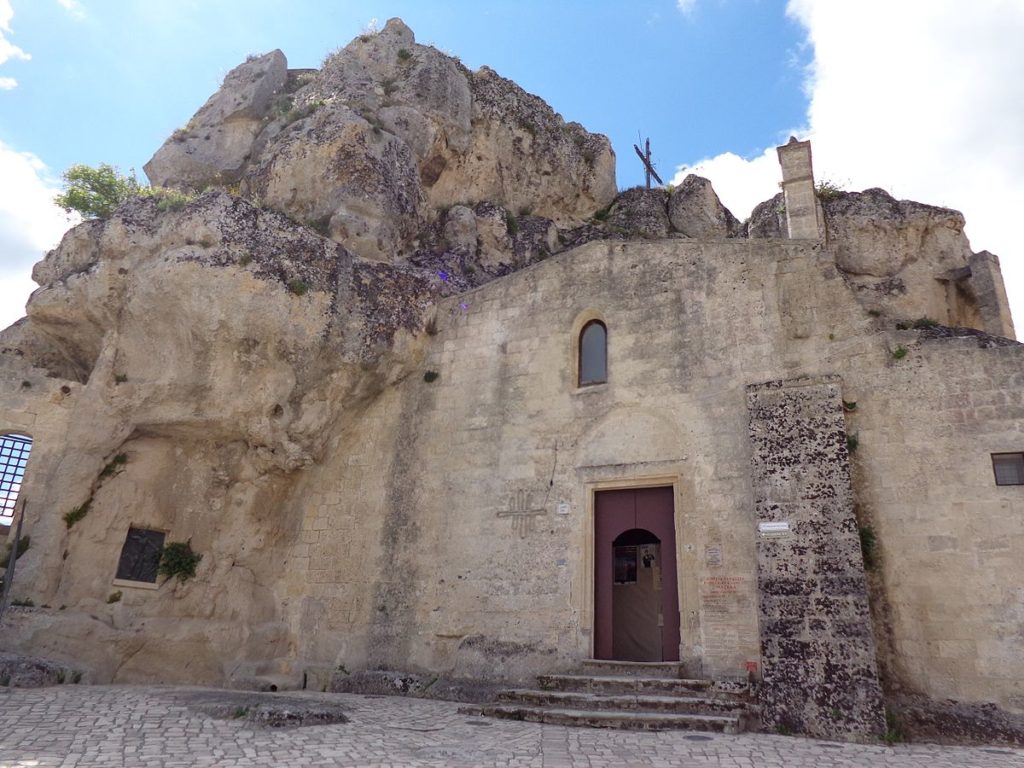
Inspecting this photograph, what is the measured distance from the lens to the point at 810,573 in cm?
828

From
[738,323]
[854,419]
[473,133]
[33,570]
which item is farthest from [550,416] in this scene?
[473,133]

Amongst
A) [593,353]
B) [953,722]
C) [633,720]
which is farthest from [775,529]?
[593,353]

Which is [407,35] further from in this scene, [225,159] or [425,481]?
[425,481]

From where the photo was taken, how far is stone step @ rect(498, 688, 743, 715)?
314 inches

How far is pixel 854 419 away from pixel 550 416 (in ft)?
14.1

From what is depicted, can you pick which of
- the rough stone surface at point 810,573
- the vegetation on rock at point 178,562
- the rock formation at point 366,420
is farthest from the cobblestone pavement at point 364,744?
the vegetation on rock at point 178,562

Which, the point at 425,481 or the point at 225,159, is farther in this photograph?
the point at 225,159

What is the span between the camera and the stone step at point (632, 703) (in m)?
7.98

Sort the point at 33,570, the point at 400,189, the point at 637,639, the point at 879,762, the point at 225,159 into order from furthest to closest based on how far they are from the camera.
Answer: the point at 225,159, the point at 400,189, the point at 637,639, the point at 33,570, the point at 879,762

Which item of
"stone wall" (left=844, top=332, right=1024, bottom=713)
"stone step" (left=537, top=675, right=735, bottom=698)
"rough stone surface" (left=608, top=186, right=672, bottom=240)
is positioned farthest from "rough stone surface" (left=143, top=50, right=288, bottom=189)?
"stone wall" (left=844, top=332, right=1024, bottom=713)

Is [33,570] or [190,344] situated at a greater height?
[190,344]

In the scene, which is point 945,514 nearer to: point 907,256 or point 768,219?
point 907,256

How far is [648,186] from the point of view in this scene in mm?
22141

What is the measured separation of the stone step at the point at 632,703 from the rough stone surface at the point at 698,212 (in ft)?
50.5
